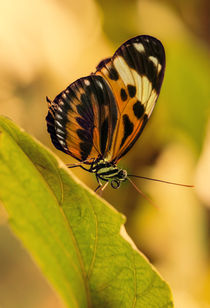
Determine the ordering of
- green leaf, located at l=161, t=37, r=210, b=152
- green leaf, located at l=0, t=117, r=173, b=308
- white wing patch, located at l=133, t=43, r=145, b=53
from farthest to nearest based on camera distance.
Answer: green leaf, located at l=161, t=37, r=210, b=152 < white wing patch, located at l=133, t=43, r=145, b=53 < green leaf, located at l=0, t=117, r=173, b=308

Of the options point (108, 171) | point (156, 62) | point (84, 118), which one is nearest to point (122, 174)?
point (108, 171)

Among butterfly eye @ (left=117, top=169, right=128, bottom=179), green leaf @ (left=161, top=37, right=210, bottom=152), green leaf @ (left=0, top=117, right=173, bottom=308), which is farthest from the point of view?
green leaf @ (left=161, top=37, right=210, bottom=152)

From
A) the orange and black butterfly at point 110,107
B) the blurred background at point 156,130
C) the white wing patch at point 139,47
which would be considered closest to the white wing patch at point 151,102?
the orange and black butterfly at point 110,107

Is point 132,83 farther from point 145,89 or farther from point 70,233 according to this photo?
point 70,233

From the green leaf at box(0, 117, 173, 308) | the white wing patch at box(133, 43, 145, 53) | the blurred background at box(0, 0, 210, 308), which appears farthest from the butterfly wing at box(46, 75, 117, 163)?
the blurred background at box(0, 0, 210, 308)

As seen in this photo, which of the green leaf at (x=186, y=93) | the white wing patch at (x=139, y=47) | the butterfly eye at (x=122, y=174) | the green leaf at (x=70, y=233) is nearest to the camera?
the green leaf at (x=70, y=233)

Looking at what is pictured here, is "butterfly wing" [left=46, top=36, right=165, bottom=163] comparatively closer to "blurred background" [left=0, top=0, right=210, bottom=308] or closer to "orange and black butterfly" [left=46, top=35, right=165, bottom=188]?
"orange and black butterfly" [left=46, top=35, right=165, bottom=188]

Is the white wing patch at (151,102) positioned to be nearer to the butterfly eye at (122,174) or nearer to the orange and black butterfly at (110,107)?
the orange and black butterfly at (110,107)
